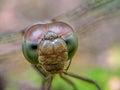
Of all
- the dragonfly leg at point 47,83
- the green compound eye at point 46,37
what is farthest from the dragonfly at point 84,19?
the green compound eye at point 46,37

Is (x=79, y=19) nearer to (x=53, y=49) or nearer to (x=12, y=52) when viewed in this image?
(x=12, y=52)

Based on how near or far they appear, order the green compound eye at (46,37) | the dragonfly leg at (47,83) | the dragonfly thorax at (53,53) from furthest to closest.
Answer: the dragonfly leg at (47,83), the green compound eye at (46,37), the dragonfly thorax at (53,53)

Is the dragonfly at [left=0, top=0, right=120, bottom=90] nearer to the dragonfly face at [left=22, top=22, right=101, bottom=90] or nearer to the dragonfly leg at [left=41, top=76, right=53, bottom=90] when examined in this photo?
the dragonfly leg at [left=41, top=76, right=53, bottom=90]

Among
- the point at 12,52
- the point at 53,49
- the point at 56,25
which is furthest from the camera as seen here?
the point at 12,52

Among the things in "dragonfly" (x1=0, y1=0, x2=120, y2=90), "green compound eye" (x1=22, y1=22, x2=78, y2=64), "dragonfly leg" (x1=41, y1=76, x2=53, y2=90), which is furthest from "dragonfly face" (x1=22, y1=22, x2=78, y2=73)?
A: "dragonfly" (x1=0, y1=0, x2=120, y2=90)

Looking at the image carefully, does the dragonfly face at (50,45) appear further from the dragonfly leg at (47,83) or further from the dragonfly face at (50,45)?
the dragonfly leg at (47,83)

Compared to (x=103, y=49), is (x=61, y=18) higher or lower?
higher

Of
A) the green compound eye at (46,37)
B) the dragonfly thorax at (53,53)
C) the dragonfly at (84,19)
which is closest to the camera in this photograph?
the dragonfly thorax at (53,53)

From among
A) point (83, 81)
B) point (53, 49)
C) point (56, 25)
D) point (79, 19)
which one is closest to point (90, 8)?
point (79, 19)
